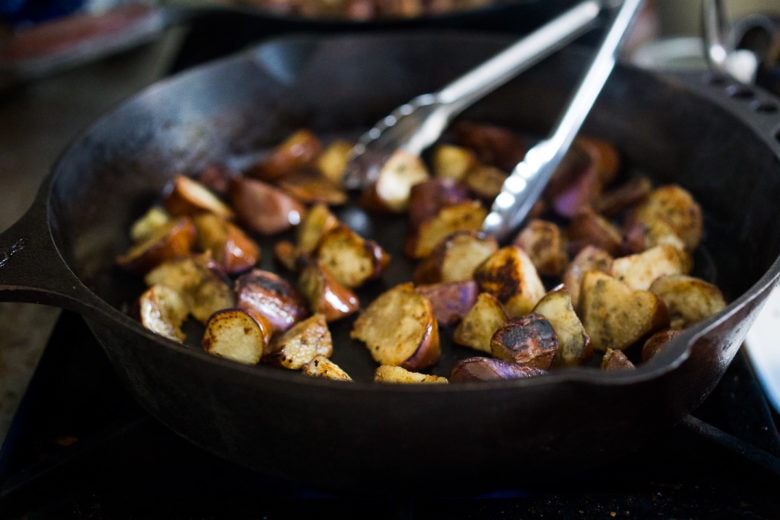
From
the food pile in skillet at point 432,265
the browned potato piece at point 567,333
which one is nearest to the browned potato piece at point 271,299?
the food pile in skillet at point 432,265

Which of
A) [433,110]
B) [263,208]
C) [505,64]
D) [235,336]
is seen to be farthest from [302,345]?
[505,64]

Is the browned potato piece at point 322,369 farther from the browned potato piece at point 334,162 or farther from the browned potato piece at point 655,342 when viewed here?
the browned potato piece at point 334,162

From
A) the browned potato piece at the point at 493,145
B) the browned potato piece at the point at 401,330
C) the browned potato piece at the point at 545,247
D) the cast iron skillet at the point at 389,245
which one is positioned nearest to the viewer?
the cast iron skillet at the point at 389,245

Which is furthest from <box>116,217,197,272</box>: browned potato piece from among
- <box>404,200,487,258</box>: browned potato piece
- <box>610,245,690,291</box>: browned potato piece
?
<box>610,245,690,291</box>: browned potato piece

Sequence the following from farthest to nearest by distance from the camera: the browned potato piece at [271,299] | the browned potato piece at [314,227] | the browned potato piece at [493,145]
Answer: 1. the browned potato piece at [493,145]
2. the browned potato piece at [314,227]
3. the browned potato piece at [271,299]

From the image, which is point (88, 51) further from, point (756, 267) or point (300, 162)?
point (756, 267)

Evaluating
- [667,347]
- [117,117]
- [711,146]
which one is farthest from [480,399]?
[117,117]

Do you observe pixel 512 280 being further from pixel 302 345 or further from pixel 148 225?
pixel 148 225
